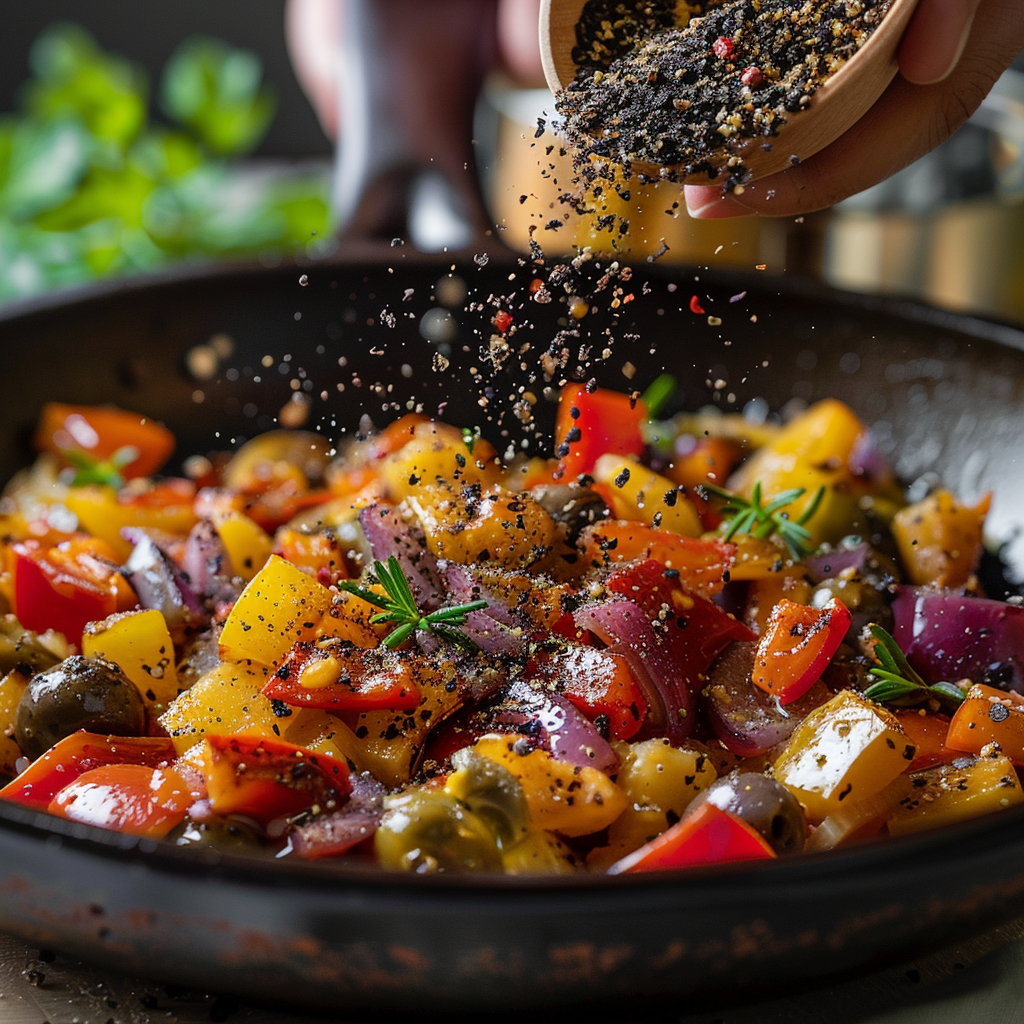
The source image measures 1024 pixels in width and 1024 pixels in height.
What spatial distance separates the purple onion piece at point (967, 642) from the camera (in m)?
1.85

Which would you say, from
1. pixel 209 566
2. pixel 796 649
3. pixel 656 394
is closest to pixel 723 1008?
pixel 796 649

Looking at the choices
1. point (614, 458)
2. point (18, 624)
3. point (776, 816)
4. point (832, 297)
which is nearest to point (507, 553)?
point (614, 458)

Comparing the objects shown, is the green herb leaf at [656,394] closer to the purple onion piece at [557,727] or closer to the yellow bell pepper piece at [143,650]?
the purple onion piece at [557,727]

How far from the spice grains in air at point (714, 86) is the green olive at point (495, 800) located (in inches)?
35.3

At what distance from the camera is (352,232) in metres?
2.98

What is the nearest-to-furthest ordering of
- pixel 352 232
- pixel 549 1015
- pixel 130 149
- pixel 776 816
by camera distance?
pixel 549 1015 → pixel 776 816 → pixel 352 232 → pixel 130 149

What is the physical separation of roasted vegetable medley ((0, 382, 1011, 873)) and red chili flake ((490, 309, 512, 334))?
0.18 meters

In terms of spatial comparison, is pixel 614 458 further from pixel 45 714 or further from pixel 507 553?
pixel 45 714

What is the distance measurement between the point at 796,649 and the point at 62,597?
3.99ft

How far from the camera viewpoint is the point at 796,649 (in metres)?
1.71

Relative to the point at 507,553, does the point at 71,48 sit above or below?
above

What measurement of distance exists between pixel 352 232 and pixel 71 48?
8.08 feet

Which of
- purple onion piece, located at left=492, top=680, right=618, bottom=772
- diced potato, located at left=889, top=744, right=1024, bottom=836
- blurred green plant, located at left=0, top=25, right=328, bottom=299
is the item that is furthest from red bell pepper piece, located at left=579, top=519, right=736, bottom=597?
blurred green plant, located at left=0, top=25, right=328, bottom=299

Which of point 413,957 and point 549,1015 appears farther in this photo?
point 549,1015
